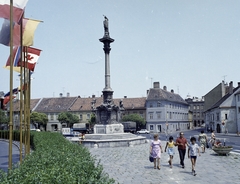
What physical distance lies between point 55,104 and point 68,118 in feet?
36.6

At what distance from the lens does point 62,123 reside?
70312 millimetres

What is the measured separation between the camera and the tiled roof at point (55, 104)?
246 feet

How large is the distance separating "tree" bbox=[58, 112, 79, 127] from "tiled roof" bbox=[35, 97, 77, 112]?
19.2ft

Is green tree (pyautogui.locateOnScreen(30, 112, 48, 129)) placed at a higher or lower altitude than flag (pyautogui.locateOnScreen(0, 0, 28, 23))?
lower

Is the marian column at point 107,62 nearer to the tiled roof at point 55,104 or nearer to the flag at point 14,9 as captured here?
the flag at point 14,9

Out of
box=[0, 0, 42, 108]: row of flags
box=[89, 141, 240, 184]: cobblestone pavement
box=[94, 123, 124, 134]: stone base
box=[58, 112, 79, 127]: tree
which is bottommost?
box=[89, 141, 240, 184]: cobblestone pavement

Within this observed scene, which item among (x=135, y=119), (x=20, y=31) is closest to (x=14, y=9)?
(x=20, y=31)

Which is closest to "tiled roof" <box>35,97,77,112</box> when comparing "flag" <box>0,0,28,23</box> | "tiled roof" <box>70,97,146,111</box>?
"tiled roof" <box>70,97,146,111</box>

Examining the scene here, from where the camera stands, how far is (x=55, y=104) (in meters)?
76.9

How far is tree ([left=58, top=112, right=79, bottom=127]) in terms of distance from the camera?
67.2m

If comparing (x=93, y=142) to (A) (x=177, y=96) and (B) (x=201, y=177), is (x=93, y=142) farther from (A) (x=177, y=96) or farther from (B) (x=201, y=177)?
(A) (x=177, y=96)

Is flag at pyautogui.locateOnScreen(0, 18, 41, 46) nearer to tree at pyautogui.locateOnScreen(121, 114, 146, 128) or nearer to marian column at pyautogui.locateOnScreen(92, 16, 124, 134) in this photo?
marian column at pyautogui.locateOnScreen(92, 16, 124, 134)

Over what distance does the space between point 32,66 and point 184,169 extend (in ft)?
29.5

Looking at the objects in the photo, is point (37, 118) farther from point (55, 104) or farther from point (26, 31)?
point (26, 31)
